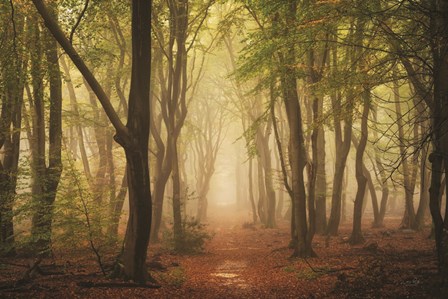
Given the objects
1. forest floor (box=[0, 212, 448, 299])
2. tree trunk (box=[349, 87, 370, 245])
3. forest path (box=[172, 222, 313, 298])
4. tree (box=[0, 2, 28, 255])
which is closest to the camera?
forest floor (box=[0, 212, 448, 299])

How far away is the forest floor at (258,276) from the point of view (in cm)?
706

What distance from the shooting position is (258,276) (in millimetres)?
10320

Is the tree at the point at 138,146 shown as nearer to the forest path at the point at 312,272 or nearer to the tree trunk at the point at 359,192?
the forest path at the point at 312,272

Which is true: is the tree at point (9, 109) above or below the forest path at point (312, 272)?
above

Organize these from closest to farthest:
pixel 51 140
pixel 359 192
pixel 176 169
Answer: pixel 51 140 < pixel 176 169 < pixel 359 192

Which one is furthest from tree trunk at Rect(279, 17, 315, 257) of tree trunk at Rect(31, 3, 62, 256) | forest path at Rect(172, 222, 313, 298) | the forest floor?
tree trunk at Rect(31, 3, 62, 256)

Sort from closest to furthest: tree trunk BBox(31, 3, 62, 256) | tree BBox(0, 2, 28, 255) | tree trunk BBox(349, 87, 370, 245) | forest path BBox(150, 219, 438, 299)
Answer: forest path BBox(150, 219, 438, 299)
tree BBox(0, 2, 28, 255)
tree trunk BBox(31, 3, 62, 256)
tree trunk BBox(349, 87, 370, 245)

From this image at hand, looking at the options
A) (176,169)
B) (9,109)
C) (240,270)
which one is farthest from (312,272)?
(9,109)

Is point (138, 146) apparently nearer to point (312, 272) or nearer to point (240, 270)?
point (312, 272)

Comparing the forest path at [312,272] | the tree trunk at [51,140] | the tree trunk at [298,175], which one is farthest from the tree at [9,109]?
the tree trunk at [298,175]

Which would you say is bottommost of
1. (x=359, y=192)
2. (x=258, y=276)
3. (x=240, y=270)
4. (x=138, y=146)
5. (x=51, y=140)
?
(x=240, y=270)

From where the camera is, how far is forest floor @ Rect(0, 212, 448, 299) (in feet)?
23.2

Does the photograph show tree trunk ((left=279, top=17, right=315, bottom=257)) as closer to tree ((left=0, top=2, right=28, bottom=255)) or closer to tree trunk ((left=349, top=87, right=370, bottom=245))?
tree trunk ((left=349, top=87, right=370, bottom=245))

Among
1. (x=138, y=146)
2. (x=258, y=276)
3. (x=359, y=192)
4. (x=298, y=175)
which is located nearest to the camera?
(x=138, y=146)
